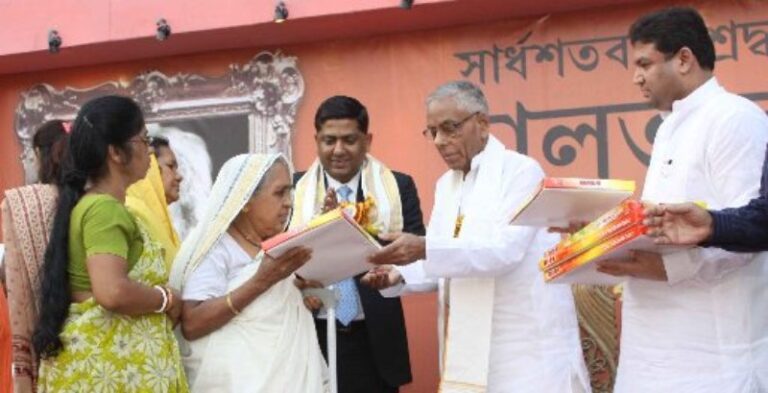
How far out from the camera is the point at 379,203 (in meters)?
5.05

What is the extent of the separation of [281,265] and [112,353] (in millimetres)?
619

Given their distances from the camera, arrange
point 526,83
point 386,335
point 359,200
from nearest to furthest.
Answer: point 386,335, point 359,200, point 526,83

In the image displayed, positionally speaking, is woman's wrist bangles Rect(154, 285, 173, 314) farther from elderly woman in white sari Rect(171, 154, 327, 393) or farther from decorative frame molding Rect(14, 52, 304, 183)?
decorative frame molding Rect(14, 52, 304, 183)

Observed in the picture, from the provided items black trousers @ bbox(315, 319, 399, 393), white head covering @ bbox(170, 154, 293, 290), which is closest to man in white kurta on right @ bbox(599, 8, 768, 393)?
white head covering @ bbox(170, 154, 293, 290)

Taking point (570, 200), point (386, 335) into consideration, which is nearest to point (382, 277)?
point (386, 335)

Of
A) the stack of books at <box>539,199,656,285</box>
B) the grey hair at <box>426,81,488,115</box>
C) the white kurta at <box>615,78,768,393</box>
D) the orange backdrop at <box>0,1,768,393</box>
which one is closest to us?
the stack of books at <box>539,199,656,285</box>

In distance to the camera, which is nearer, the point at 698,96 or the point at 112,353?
the point at 698,96

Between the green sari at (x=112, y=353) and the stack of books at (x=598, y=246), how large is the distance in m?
1.30

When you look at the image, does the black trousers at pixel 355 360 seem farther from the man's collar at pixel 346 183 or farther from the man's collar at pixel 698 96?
the man's collar at pixel 698 96

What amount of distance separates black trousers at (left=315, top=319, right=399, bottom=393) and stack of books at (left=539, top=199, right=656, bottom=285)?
129 cm

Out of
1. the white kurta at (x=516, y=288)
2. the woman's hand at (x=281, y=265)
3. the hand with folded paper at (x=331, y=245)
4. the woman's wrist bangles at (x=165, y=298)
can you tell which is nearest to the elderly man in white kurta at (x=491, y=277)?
the white kurta at (x=516, y=288)

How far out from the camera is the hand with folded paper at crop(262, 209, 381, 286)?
3.80 meters

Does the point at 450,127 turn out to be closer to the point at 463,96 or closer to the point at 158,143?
the point at 463,96

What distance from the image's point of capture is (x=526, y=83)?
6215 mm
